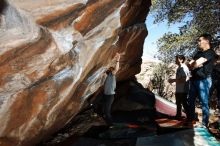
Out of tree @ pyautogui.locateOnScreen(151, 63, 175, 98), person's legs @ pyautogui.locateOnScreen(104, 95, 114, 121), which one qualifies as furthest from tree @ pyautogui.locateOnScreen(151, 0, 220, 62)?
person's legs @ pyautogui.locateOnScreen(104, 95, 114, 121)

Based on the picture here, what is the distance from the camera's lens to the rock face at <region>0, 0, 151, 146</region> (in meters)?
3.68

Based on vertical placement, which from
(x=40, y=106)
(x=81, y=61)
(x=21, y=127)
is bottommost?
(x=21, y=127)

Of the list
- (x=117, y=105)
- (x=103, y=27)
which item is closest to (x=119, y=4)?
(x=103, y=27)

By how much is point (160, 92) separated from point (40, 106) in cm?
1001

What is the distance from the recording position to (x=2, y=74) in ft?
12.0

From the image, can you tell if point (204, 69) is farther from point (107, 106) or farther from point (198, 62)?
point (107, 106)

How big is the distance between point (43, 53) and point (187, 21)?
806 cm

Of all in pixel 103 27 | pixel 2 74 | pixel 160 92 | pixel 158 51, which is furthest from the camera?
pixel 160 92

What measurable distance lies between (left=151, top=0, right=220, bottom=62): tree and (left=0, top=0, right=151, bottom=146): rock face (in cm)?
492

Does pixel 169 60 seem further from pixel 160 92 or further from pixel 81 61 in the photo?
pixel 81 61

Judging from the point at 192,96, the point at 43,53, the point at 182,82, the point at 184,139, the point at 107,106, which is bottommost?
the point at 184,139

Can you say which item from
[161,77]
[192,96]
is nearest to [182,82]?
[192,96]

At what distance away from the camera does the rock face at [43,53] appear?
12.1 ft

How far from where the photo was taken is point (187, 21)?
36.6 feet
